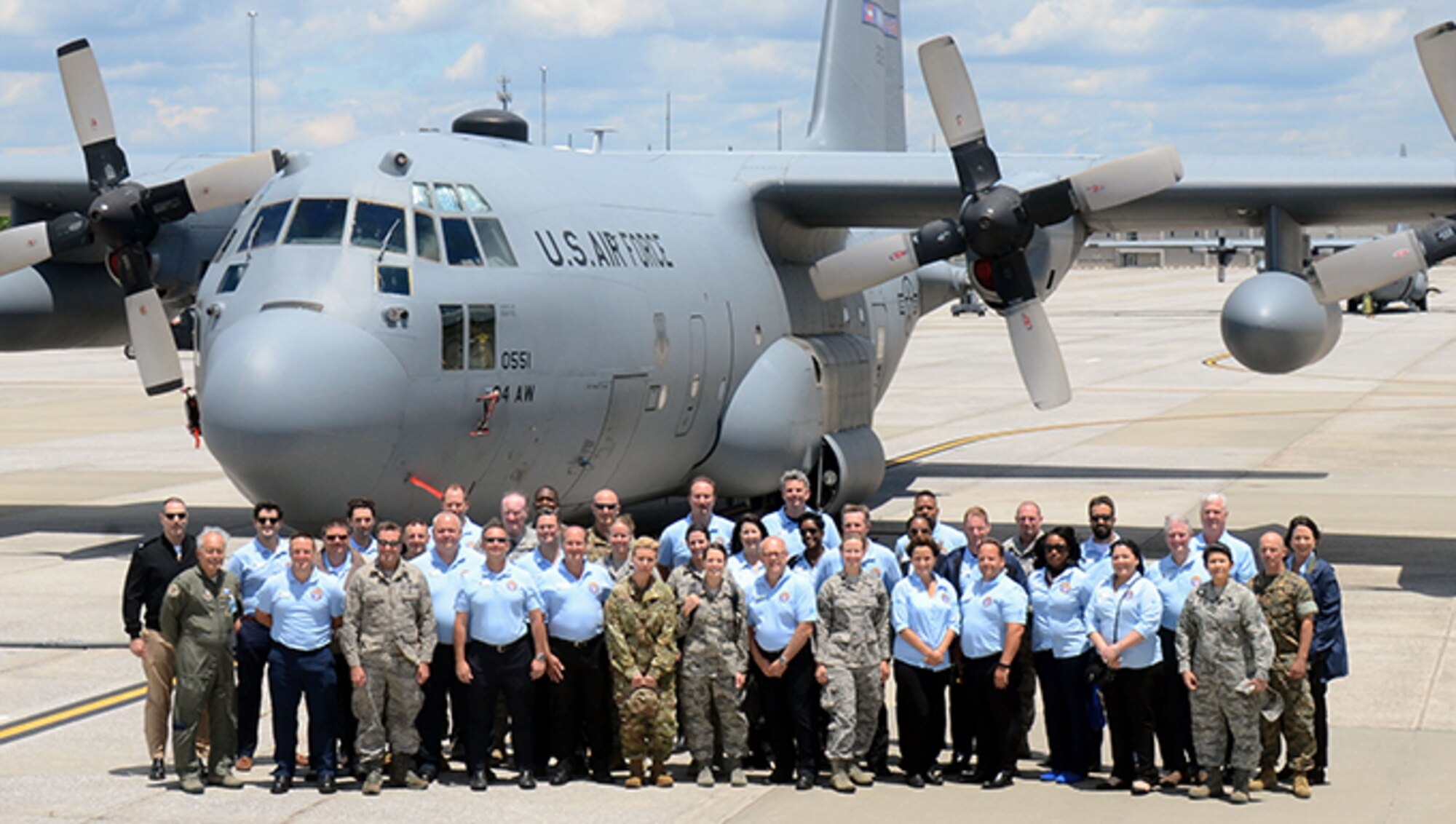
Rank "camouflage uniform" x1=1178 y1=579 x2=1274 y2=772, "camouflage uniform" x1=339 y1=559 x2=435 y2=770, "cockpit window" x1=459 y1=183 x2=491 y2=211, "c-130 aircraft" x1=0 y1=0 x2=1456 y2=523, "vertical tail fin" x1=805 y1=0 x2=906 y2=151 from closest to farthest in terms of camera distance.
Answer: "camouflage uniform" x1=1178 y1=579 x2=1274 y2=772, "camouflage uniform" x1=339 y1=559 x2=435 y2=770, "c-130 aircraft" x1=0 y1=0 x2=1456 y2=523, "cockpit window" x1=459 y1=183 x2=491 y2=211, "vertical tail fin" x1=805 y1=0 x2=906 y2=151

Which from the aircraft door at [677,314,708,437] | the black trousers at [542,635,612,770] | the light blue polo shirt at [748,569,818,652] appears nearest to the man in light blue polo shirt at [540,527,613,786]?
the black trousers at [542,635,612,770]

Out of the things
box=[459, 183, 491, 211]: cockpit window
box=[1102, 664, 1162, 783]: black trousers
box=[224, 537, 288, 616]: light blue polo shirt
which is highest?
box=[459, 183, 491, 211]: cockpit window

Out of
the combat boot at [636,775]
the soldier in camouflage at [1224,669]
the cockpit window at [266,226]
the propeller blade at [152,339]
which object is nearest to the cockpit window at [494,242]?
the cockpit window at [266,226]

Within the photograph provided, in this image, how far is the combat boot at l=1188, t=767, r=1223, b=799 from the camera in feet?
34.5

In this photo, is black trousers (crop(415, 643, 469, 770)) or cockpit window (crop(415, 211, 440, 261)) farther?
cockpit window (crop(415, 211, 440, 261))

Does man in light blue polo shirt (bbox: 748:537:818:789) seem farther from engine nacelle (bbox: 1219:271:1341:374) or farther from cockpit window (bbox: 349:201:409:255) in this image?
engine nacelle (bbox: 1219:271:1341:374)

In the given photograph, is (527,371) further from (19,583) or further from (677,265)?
(19,583)

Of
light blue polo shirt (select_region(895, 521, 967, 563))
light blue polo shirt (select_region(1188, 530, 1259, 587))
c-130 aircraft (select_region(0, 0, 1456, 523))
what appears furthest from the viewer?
c-130 aircraft (select_region(0, 0, 1456, 523))

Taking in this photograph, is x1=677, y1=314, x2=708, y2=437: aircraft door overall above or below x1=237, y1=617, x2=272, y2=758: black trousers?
above

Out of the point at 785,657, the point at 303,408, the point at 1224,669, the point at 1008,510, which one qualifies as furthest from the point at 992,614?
the point at 1008,510

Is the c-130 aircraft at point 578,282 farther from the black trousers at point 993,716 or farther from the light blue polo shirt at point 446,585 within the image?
the black trousers at point 993,716

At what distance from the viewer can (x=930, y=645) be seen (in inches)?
430

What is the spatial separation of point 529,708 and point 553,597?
70 centimetres

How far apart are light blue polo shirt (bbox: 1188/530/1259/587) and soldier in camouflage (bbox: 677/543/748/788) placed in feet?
9.67
